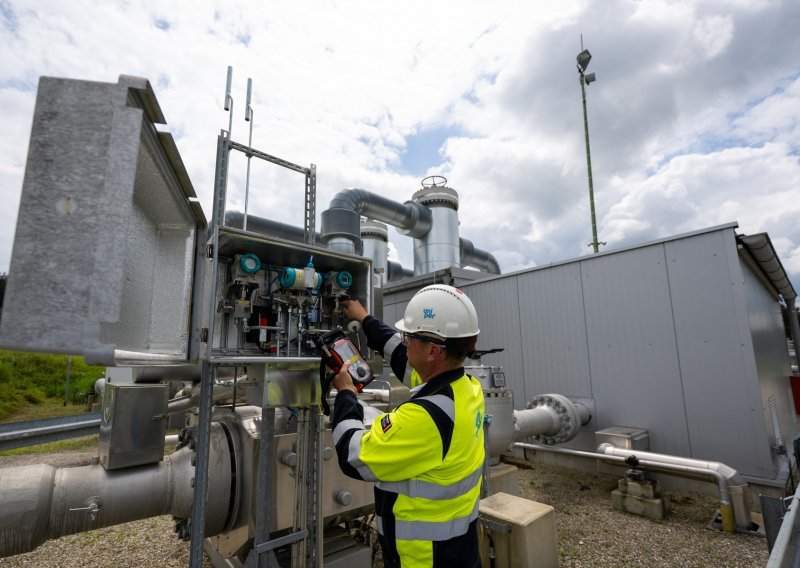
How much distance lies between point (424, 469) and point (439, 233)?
7.51 meters

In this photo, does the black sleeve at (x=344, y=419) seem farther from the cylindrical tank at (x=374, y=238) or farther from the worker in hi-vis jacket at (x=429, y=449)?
the cylindrical tank at (x=374, y=238)

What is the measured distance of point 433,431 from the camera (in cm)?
146

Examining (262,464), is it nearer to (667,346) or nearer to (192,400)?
(192,400)

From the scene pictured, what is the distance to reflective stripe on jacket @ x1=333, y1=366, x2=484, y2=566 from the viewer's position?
1.47m

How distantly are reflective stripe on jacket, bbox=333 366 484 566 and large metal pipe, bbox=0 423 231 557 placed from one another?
4.52 ft

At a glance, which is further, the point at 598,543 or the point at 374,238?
the point at 374,238

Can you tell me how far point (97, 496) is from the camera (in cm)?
212

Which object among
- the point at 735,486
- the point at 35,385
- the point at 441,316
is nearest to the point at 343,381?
the point at 441,316

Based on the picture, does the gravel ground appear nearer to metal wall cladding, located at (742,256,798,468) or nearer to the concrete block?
the concrete block

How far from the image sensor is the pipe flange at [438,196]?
28.6ft

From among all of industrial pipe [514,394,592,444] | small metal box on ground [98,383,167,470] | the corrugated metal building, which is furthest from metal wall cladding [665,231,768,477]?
small metal box on ground [98,383,167,470]

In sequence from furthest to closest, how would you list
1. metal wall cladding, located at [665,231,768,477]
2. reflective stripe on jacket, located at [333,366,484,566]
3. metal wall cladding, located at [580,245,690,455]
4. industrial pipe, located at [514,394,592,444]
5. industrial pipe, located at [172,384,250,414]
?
industrial pipe, located at [514,394,592,444] → metal wall cladding, located at [580,245,690,455] → metal wall cladding, located at [665,231,768,477] → industrial pipe, located at [172,384,250,414] → reflective stripe on jacket, located at [333,366,484,566]

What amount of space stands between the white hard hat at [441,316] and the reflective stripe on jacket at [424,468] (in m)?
0.21

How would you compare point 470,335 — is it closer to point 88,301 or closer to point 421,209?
point 88,301
